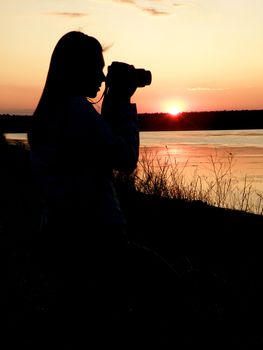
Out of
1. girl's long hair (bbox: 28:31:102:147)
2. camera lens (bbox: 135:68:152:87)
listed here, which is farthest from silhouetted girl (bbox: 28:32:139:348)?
camera lens (bbox: 135:68:152:87)

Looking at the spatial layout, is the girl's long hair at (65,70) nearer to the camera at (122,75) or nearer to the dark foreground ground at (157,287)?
the camera at (122,75)

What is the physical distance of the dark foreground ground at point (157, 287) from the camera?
2.55 metres

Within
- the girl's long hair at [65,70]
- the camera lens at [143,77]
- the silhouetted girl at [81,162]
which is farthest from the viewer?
the camera lens at [143,77]

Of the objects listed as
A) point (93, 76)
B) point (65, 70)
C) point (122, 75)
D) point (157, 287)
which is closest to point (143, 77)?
point (122, 75)

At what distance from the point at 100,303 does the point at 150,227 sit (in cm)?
516

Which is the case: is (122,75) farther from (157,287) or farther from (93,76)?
(157,287)

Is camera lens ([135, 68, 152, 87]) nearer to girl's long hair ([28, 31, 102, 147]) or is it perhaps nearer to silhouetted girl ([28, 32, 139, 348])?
silhouetted girl ([28, 32, 139, 348])

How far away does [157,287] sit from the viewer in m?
2.51

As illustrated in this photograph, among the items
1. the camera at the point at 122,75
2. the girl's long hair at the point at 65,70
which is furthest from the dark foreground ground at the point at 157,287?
the camera at the point at 122,75

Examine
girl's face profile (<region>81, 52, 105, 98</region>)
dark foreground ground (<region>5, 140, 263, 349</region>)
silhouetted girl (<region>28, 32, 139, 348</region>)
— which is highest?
girl's face profile (<region>81, 52, 105, 98</region>)

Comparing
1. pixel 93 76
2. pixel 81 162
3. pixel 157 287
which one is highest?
pixel 93 76

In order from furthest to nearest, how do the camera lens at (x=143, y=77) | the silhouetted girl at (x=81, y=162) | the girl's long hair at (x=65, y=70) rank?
the camera lens at (x=143, y=77)
the girl's long hair at (x=65, y=70)
the silhouetted girl at (x=81, y=162)

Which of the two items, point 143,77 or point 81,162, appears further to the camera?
point 143,77

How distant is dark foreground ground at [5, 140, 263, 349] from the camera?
100 inches
